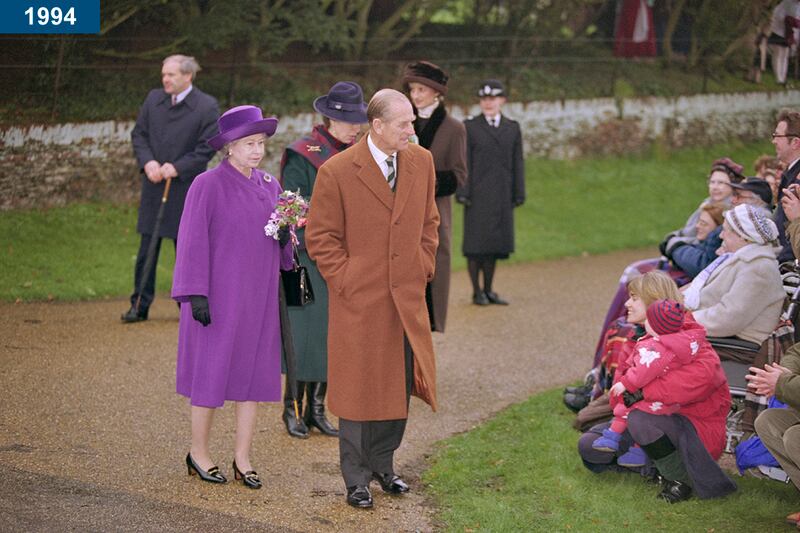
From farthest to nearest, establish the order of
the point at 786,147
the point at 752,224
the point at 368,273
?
1. the point at 786,147
2. the point at 752,224
3. the point at 368,273

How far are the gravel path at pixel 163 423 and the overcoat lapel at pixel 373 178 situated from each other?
1568mm

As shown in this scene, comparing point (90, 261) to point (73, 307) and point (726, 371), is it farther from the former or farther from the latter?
point (726, 371)

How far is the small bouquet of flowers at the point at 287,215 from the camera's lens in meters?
6.33

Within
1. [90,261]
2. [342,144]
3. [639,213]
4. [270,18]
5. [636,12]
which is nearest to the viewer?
[342,144]

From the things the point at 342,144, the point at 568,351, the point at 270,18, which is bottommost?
the point at 568,351

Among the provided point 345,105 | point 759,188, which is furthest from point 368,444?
point 759,188

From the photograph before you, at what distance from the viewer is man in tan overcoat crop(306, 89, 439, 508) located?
6.09 metres

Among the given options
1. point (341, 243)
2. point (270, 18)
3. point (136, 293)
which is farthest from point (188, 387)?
point (270, 18)

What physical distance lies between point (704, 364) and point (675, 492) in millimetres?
701

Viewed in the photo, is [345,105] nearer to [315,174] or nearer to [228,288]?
[315,174]

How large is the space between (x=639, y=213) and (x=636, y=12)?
5888 mm

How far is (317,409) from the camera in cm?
762

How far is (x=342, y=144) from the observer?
729 centimetres

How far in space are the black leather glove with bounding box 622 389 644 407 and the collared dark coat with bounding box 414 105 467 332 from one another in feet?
7.89
